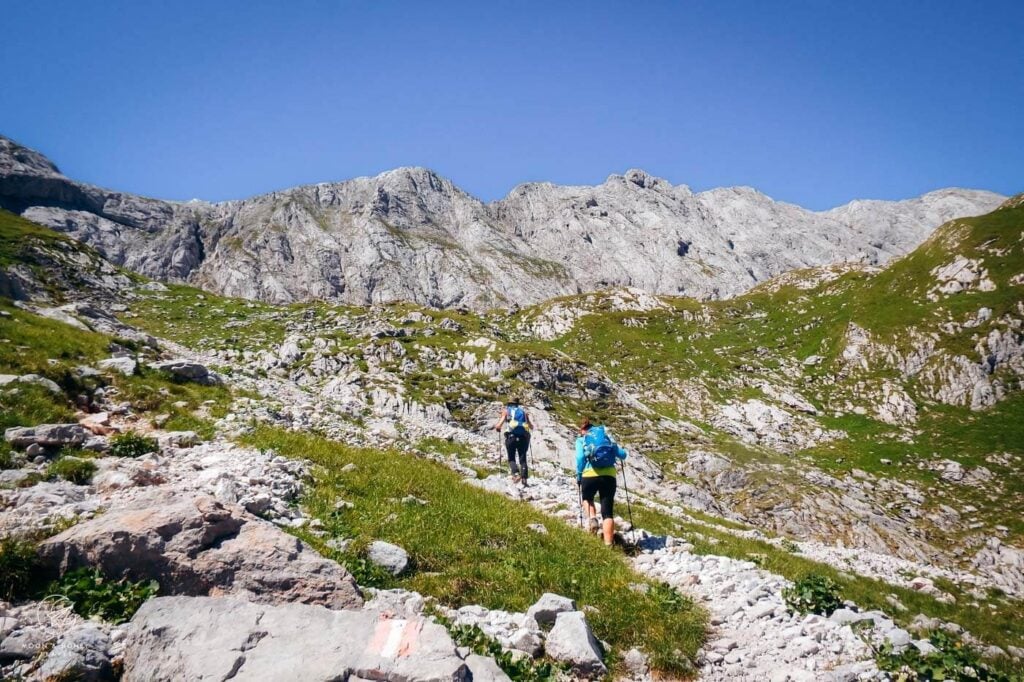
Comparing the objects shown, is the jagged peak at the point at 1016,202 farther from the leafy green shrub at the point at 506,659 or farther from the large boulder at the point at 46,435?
the large boulder at the point at 46,435

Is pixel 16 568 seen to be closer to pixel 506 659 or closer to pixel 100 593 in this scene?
pixel 100 593

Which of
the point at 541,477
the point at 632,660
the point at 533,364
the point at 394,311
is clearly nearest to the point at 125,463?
the point at 632,660

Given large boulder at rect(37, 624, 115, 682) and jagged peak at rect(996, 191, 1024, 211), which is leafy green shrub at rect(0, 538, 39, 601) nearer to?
large boulder at rect(37, 624, 115, 682)

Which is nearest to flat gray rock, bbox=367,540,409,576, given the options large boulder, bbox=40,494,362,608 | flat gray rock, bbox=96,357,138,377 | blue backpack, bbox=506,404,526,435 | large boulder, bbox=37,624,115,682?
large boulder, bbox=40,494,362,608

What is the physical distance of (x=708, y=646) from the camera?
337 inches

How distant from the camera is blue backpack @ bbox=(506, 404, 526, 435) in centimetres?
2117

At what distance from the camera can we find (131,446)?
40.5 feet

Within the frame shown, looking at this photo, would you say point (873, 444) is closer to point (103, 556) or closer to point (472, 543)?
point (472, 543)

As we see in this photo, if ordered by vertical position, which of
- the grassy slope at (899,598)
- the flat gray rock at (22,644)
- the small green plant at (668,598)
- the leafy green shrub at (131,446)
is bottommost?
the grassy slope at (899,598)

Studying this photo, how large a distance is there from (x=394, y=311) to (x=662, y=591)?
61.5 metres

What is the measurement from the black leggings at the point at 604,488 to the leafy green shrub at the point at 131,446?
12.0 m

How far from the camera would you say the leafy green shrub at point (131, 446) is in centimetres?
1203

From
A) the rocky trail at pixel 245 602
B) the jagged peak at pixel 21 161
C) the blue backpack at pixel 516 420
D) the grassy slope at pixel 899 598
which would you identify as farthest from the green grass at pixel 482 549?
the jagged peak at pixel 21 161

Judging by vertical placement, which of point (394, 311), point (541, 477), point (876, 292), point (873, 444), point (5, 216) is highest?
point (876, 292)
